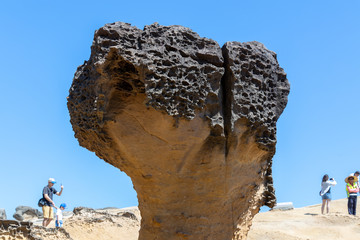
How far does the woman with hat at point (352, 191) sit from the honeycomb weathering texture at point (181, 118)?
20.1 feet

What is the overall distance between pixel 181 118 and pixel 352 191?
7510mm

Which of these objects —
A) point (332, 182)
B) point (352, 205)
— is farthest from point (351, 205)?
point (332, 182)

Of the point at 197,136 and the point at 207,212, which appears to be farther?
the point at 207,212

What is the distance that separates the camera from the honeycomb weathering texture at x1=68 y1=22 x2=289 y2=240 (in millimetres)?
4633

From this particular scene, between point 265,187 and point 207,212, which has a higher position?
point 265,187

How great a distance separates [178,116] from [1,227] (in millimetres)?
3525

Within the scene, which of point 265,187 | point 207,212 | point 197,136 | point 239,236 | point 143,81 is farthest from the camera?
point 265,187

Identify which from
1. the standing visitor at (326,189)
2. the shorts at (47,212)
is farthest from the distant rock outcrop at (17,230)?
the standing visitor at (326,189)

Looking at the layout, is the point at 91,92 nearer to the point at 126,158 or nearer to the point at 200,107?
the point at 126,158

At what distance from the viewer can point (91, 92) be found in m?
4.95

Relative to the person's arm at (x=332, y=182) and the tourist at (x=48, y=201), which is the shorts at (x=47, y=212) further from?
the person's arm at (x=332, y=182)

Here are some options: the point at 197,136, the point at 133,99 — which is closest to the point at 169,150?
the point at 197,136

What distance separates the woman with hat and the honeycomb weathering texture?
6116 mm

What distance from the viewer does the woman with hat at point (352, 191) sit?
10797mm
